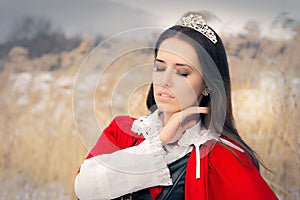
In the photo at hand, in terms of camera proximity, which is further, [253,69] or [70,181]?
[253,69]

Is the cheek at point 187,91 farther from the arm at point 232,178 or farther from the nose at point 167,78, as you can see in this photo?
the arm at point 232,178

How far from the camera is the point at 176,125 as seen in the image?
126cm

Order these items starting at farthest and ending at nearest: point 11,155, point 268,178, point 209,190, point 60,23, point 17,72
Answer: point 60,23, point 17,72, point 11,155, point 268,178, point 209,190

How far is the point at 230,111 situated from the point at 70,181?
1.81 m

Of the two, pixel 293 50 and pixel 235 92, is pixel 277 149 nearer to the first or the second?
pixel 235 92

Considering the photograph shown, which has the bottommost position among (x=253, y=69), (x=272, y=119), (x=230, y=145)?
(x=272, y=119)

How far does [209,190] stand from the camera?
1.28 metres

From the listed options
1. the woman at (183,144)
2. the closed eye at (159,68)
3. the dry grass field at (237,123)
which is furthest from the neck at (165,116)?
the dry grass field at (237,123)

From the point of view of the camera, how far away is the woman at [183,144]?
1253 millimetres

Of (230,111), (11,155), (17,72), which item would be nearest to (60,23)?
(17,72)

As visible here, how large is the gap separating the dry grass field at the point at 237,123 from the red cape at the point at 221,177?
1570mm

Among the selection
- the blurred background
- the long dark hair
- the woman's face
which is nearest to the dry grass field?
the blurred background

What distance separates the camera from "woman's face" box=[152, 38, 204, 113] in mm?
1241

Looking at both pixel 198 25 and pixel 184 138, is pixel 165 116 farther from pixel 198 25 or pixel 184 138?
pixel 198 25
